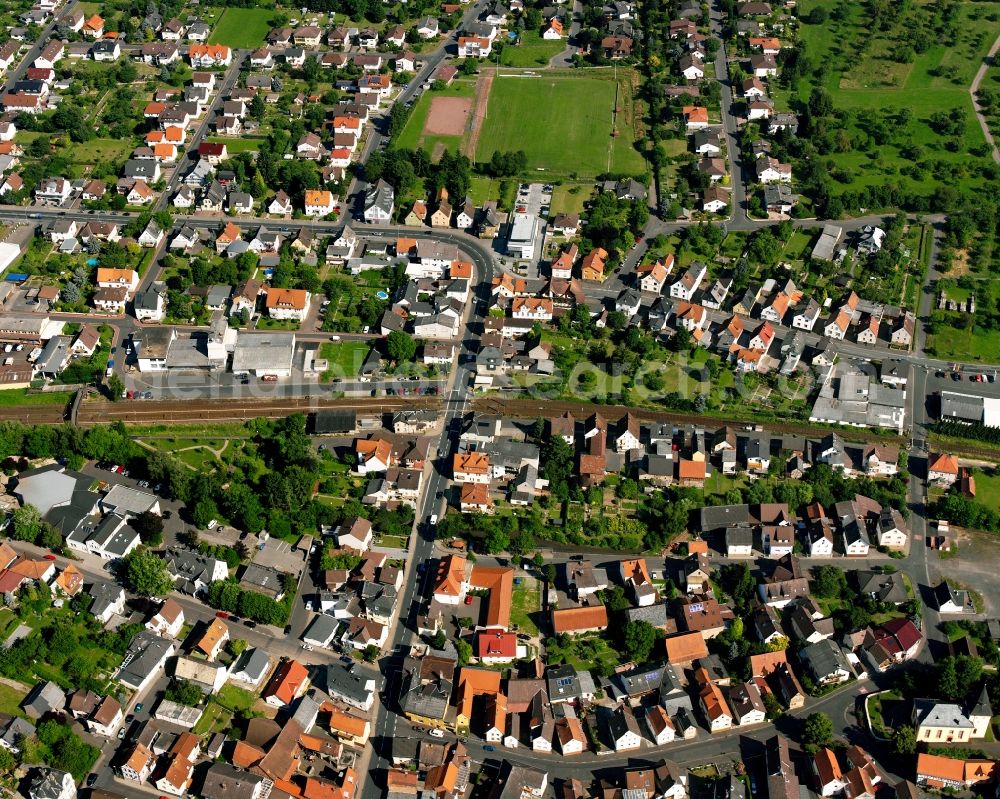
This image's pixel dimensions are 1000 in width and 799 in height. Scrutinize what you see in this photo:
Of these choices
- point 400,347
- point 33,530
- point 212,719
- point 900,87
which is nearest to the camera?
point 212,719

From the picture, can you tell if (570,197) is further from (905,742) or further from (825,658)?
(905,742)

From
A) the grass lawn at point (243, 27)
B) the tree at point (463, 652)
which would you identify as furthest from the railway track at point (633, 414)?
the grass lawn at point (243, 27)

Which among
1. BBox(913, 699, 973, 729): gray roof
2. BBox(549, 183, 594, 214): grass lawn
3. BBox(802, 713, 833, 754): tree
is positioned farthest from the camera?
BBox(549, 183, 594, 214): grass lawn

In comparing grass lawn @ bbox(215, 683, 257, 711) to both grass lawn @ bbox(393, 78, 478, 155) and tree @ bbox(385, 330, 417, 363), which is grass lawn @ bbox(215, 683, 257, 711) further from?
grass lawn @ bbox(393, 78, 478, 155)

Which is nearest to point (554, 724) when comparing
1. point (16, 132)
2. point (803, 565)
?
point (803, 565)

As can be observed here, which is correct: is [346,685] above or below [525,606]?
above

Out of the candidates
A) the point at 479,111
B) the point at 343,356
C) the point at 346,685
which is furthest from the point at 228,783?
the point at 479,111

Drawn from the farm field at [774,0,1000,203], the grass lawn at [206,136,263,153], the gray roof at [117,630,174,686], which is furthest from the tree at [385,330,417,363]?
the farm field at [774,0,1000,203]
